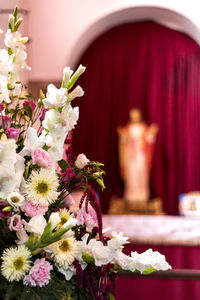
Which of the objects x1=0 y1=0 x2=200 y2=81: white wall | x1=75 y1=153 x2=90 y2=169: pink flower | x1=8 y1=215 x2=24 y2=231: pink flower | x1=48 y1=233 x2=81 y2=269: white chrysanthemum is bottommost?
x1=48 y1=233 x2=81 y2=269: white chrysanthemum

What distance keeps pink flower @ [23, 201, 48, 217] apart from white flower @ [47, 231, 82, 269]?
7 centimetres

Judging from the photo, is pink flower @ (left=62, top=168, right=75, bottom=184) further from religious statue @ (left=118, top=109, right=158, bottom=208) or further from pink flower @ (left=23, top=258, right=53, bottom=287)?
religious statue @ (left=118, top=109, right=158, bottom=208)

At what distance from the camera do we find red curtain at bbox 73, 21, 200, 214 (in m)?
9.74

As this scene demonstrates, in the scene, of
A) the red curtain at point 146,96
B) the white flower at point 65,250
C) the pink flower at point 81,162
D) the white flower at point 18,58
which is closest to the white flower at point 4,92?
the white flower at point 18,58

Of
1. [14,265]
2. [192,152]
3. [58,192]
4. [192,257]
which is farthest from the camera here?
[192,152]

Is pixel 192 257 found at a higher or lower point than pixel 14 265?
higher

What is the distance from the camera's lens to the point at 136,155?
970 cm

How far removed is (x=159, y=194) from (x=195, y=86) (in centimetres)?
205

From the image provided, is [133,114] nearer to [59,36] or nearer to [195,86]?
[195,86]

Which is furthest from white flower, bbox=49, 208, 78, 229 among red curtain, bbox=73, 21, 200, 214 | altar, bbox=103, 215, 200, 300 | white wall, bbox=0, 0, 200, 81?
red curtain, bbox=73, 21, 200, 214

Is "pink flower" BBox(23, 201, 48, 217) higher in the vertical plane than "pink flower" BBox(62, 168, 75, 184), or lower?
lower

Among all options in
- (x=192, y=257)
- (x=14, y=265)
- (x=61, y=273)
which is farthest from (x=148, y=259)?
(x=192, y=257)

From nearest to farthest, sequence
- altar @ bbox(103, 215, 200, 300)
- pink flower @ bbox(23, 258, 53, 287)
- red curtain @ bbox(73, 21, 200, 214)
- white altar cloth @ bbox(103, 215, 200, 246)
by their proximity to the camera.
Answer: pink flower @ bbox(23, 258, 53, 287), altar @ bbox(103, 215, 200, 300), white altar cloth @ bbox(103, 215, 200, 246), red curtain @ bbox(73, 21, 200, 214)

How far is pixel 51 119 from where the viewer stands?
1.14 metres
